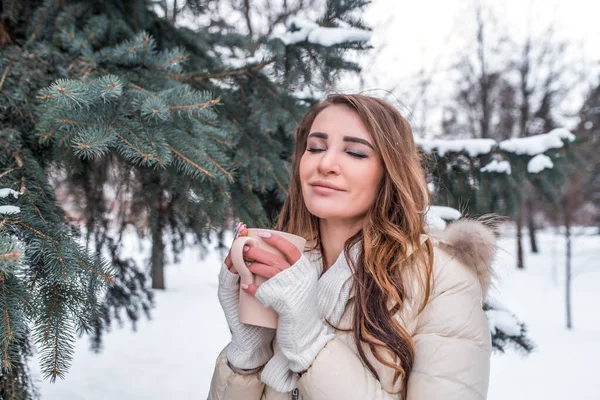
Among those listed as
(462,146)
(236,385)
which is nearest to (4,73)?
(236,385)

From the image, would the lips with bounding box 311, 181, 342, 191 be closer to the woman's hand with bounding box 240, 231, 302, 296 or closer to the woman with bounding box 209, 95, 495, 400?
the woman with bounding box 209, 95, 495, 400

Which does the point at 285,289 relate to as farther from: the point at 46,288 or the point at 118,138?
the point at 118,138

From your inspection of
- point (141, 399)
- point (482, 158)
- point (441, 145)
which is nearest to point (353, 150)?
point (441, 145)

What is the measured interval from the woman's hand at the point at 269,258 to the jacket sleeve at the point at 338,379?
8.9 inches

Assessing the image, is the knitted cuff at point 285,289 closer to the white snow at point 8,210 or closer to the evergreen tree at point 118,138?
the evergreen tree at point 118,138

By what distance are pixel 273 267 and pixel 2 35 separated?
1955 millimetres

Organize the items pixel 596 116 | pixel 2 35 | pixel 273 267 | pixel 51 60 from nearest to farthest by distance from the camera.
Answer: pixel 273 267, pixel 51 60, pixel 2 35, pixel 596 116

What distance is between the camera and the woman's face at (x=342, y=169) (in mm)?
1121

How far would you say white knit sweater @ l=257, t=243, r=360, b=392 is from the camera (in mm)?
935

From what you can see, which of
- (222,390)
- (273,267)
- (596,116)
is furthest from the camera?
(596,116)

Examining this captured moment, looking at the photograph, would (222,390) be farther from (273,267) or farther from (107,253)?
(107,253)

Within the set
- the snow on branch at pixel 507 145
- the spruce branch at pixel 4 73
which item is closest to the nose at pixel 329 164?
the snow on branch at pixel 507 145

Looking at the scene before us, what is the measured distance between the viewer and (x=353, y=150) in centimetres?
114

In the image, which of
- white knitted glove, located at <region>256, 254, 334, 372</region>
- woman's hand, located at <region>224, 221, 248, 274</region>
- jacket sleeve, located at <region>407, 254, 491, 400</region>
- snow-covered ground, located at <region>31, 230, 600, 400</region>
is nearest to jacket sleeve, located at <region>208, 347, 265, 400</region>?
white knitted glove, located at <region>256, 254, 334, 372</region>
